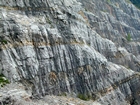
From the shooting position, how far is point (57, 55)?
49781 mm

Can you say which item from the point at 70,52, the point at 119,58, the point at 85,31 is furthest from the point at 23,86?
the point at 119,58

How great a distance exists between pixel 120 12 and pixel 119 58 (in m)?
45.4

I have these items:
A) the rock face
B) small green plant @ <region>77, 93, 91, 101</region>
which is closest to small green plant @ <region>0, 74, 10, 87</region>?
the rock face

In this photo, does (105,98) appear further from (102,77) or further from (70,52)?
(70,52)

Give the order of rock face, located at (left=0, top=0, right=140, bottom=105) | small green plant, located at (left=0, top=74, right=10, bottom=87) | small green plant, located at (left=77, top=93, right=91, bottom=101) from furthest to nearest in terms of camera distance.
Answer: small green plant, located at (left=77, top=93, right=91, bottom=101) < rock face, located at (left=0, top=0, right=140, bottom=105) < small green plant, located at (left=0, top=74, right=10, bottom=87)

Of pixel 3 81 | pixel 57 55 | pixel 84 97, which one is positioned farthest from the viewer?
pixel 84 97

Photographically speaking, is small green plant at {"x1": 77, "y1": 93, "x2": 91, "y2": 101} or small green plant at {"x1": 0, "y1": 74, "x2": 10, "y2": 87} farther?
small green plant at {"x1": 77, "y1": 93, "x2": 91, "y2": 101}

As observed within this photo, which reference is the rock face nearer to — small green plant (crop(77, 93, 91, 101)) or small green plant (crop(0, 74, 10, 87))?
small green plant (crop(77, 93, 91, 101))

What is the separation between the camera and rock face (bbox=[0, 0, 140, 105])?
43375mm

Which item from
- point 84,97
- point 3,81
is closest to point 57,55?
point 84,97

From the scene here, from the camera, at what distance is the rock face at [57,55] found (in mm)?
43375

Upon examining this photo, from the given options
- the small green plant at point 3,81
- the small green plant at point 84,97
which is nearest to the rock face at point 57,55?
the small green plant at point 84,97

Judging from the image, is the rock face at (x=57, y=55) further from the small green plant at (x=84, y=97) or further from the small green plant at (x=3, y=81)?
the small green plant at (x=3, y=81)

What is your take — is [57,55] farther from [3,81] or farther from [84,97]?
[3,81]
